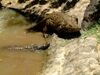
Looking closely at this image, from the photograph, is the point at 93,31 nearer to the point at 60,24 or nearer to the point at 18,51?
the point at 60,24

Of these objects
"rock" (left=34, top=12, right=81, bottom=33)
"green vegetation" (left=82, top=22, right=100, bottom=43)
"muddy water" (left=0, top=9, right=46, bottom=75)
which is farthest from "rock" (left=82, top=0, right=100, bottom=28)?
"muddy water" (left=0, top=9, right=46, bottom=75)

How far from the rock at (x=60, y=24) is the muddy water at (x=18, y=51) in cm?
50

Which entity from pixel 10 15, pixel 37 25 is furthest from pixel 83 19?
pixel 10 15

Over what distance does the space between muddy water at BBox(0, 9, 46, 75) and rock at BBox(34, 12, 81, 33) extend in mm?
502

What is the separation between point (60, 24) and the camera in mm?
11438

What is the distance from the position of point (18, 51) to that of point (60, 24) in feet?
6.87

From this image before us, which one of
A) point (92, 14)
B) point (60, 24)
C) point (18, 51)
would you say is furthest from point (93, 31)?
point (18, 51)

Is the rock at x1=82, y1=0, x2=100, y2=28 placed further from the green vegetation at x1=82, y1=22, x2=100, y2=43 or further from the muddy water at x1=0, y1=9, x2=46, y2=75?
the muddy water at x1=0, y1=9, x2=46, y2=75

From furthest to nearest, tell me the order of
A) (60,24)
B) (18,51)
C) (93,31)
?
(60,24)
(93,31)
(18,51)

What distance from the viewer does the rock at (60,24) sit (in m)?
11.1

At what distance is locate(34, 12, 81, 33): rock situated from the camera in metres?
11.1

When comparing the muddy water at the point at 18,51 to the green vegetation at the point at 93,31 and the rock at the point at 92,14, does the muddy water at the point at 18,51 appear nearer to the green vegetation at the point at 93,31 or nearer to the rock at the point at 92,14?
the green vegetation at the point at 93,31

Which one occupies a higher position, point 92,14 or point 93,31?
point 92,14

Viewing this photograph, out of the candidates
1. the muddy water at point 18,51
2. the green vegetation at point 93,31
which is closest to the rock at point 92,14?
the green vegetation at point 93,31
